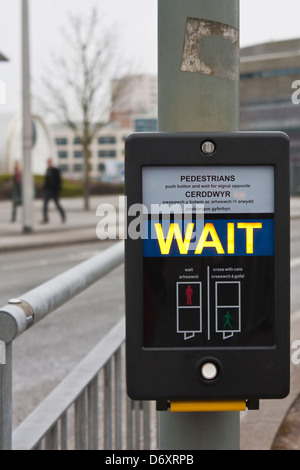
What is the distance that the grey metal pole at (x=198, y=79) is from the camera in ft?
5.32

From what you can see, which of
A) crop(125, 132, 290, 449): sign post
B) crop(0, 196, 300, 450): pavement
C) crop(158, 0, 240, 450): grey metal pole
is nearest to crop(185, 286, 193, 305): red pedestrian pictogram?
crop(125, 132, 290, 449): sign post

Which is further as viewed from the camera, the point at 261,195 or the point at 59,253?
the point at 59,253

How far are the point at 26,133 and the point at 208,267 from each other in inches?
674

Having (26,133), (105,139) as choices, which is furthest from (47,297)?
(105,139)

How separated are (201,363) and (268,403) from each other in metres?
3.12

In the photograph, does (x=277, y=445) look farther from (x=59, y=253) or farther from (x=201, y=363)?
(x=59, y=253)

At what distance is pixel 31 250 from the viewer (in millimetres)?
15773

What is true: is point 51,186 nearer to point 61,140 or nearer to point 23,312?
point 23,312

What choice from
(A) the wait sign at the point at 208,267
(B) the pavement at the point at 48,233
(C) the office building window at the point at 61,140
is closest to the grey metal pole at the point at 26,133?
(B) the pavement at the point at 48,233

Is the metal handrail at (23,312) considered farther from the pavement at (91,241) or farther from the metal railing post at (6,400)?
the pavement at (91,241)

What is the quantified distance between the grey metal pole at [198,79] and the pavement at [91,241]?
2.19m

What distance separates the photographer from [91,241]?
58.4 feet

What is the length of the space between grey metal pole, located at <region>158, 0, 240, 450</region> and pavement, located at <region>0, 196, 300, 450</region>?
2.19 m
